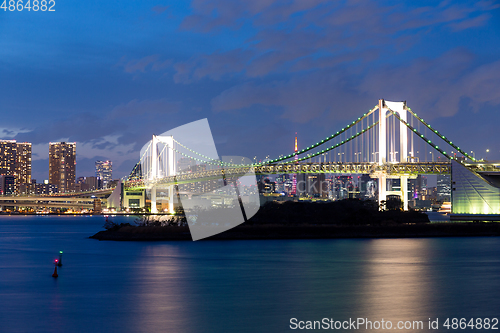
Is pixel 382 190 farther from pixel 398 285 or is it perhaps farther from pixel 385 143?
pixel 398 285

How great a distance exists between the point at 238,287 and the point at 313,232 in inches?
874

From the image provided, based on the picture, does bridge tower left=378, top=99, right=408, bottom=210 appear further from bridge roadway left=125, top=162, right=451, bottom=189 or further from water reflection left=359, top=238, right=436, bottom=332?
water reflection left=359, top=238, right=436, bottom=332

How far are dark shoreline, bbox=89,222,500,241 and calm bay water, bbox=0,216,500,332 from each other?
19.7 ft

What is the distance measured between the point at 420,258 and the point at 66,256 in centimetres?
1681

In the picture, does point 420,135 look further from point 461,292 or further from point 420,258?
point 461,292

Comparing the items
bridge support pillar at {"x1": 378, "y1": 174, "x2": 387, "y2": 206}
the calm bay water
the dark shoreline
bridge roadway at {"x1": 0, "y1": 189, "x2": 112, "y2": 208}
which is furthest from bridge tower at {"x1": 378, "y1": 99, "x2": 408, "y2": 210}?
bridge roadway at {"x1": 0, "y1": 189, "x2": 112, "y2": 208}

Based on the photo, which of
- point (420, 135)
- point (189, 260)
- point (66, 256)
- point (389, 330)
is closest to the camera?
point (389, 330)

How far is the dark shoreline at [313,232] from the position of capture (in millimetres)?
37531

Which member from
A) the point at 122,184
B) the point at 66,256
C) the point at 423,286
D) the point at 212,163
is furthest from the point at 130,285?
the point at 122,184

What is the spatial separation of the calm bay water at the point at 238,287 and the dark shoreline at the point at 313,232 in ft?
19.7

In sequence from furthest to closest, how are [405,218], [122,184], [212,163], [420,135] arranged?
[122,184] < [212,163] < [420,135] < [405,218]

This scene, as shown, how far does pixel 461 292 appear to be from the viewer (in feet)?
55.0

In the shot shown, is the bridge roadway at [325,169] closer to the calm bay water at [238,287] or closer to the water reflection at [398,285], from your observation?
the calm bay water at [238,287]

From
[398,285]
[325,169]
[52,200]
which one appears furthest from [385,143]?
[52,200]
